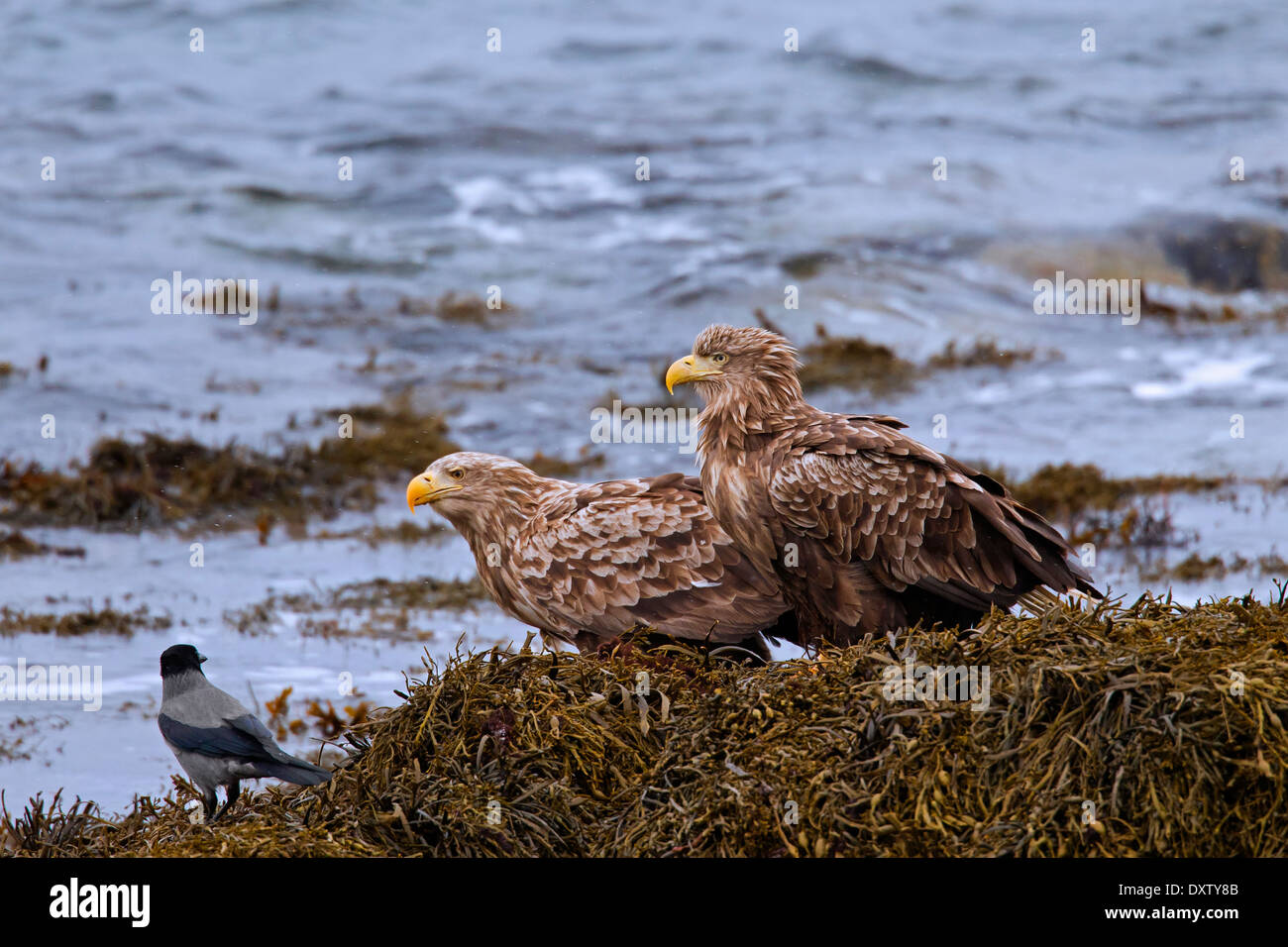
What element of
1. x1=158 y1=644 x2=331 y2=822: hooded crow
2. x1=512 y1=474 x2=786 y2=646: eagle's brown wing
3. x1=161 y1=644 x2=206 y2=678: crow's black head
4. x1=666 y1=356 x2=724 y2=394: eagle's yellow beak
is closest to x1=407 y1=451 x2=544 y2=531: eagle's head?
x1=512 y1=474 x2=786 y2=646: eagle's brown wing

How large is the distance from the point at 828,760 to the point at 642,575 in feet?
7.34

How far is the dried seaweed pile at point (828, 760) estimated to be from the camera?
14.0 feet

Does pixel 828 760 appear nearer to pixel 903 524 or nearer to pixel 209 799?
pixel 903 524

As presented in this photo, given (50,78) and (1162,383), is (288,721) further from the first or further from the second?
(50,78)

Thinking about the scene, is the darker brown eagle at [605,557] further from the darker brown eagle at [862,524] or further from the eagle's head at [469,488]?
the darker brown eagle at [862,524]

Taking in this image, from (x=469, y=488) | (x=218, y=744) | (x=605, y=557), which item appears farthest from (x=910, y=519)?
(x=218, y=744)

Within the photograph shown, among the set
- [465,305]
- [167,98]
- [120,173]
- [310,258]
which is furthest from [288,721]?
[167,98]

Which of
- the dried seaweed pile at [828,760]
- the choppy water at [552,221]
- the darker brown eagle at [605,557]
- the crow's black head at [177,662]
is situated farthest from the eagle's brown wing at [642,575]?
the choppy water at [552,221]

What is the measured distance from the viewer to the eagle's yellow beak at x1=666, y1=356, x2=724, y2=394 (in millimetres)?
6586

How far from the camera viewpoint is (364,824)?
15.8ft

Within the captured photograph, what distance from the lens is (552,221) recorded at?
26.7m

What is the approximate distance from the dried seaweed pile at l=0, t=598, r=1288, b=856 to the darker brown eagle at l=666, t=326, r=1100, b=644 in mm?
732

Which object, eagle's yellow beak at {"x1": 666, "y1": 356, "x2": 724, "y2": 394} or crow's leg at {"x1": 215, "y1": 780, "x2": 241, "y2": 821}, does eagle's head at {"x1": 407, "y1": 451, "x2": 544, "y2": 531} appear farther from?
crow's leg at {"x1": 215, "y1": 780, "x2": 241, "y2": 821}

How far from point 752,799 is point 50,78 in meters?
33.4
